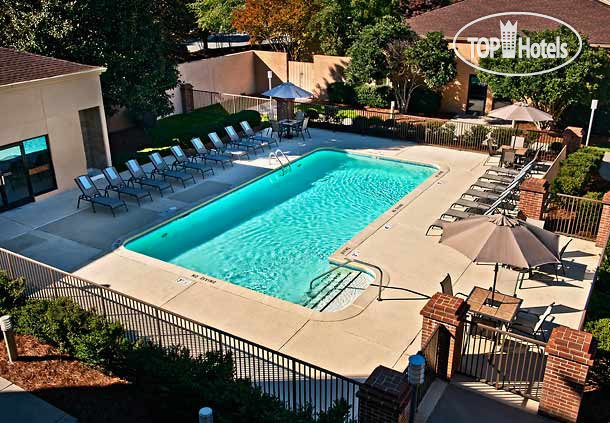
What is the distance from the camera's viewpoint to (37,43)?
18734 mm

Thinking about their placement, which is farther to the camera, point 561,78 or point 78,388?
point 561,78

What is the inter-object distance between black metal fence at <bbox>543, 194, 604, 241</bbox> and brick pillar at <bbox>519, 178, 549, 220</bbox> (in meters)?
0.41

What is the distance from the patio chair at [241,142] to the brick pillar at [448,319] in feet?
47.5

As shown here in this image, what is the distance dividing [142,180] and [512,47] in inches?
658

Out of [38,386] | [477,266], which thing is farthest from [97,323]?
[477,266]

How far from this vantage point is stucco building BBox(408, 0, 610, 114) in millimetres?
26531

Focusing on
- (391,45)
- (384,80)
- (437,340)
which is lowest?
(437,340)

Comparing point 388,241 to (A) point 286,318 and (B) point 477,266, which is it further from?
(A) point 286,318

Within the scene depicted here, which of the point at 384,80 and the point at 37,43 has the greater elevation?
the point at 37,43

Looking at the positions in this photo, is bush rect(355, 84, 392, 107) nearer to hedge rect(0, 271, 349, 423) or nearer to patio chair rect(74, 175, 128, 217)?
patio chair rect(74, 175, 128, 217)

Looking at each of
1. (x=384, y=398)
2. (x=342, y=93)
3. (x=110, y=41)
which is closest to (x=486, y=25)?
(x=342, y=93)

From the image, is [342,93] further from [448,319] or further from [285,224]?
[448,319]

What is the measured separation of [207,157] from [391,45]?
11.1 metres

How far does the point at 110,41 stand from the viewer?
19750 millimetres
